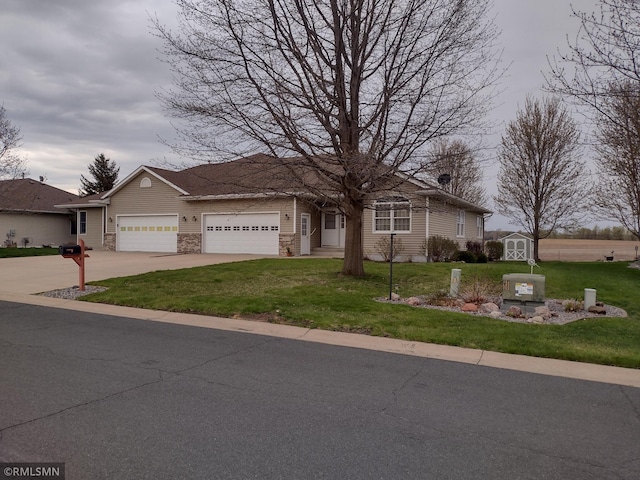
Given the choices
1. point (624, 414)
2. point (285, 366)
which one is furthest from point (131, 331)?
point (624, 414)

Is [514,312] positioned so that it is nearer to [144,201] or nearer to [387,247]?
[387,247]

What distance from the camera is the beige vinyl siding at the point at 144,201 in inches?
1059

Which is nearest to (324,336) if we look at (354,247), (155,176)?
(354,247)

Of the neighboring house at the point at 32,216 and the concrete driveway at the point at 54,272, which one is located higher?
the neighboring house at the point at 32,216

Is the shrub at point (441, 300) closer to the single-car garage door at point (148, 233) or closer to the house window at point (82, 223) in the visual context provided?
the single-car garage door at point (148, 233)

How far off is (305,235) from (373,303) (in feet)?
45.9

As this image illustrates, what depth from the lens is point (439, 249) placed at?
69.8 feet

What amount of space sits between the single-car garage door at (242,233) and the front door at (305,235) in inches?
49.0

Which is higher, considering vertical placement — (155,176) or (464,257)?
(155,176)

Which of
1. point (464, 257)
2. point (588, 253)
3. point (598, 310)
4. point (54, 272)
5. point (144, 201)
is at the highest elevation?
point (144, 201)

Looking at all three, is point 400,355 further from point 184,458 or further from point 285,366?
point 184,458

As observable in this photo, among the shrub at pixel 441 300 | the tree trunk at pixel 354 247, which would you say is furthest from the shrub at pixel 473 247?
the shrub at pixel 441 300

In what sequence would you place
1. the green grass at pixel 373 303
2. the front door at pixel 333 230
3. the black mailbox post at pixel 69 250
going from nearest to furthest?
1. the green grass at pixel 373 303
2. the black mailbox post at pixel 69 250
3. the front door at pixel 333 230

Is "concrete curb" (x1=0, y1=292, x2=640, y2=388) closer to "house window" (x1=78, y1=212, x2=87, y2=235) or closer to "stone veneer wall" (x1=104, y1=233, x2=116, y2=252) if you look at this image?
"stone veneer wall" (x1=104, y1=233, x2=116, y2=252)
